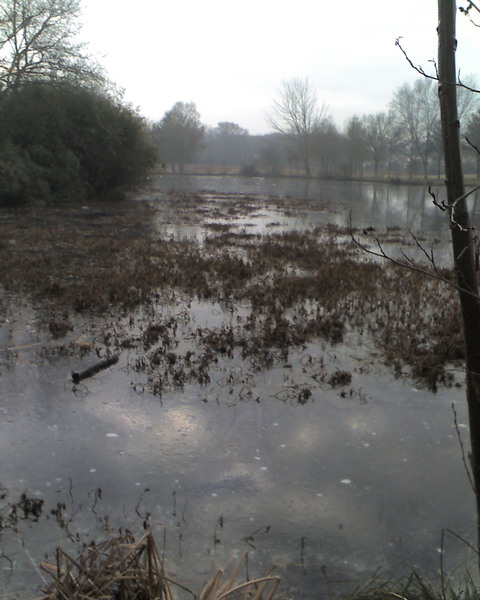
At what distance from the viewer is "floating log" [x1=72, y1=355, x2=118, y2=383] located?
617 centimetres

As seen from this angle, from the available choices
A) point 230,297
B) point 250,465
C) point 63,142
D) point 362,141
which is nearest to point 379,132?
point 362,141

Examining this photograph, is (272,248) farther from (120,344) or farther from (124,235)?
(120,344)

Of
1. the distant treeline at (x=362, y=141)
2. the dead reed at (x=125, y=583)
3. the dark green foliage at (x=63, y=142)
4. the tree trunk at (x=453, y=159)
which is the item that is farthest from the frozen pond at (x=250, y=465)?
the distant treeline at (x=362, y=141)

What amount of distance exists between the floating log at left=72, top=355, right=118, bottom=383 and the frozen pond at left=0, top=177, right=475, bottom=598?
0.33 ft

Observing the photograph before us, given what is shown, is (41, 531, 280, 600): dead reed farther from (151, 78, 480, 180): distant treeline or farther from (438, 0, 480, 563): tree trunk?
(151, 78, 480, 180): distant treeline

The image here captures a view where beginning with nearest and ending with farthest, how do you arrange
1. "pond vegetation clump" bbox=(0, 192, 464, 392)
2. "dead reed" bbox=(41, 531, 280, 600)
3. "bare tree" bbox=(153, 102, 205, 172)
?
"dead reed" bbox=(41, 531, 280, 600) < "pond vegetation clump" bbox=(0, 192, 464, 392) < "bare tree" bbox=(153, 102, 205, 172)

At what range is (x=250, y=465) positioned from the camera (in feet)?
15.2

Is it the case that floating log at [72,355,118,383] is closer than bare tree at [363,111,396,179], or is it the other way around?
floating log at [72,355,118,383]

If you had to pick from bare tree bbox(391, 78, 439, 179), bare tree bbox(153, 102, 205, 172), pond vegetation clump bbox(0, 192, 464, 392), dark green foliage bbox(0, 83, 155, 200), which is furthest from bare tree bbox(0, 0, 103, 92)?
bare tree bbox(153, 102, 205, 172)

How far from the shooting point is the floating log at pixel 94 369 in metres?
6.17

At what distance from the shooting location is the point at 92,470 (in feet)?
14.6

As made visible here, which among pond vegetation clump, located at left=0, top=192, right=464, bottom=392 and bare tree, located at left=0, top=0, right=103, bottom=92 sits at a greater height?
bare tree, located at left=0, top=0, right=103, bottom=92

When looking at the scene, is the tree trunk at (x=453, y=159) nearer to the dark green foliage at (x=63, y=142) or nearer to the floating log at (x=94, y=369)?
the floating log at (x=94, y=369)

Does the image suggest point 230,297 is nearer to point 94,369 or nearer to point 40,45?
point 94,369
